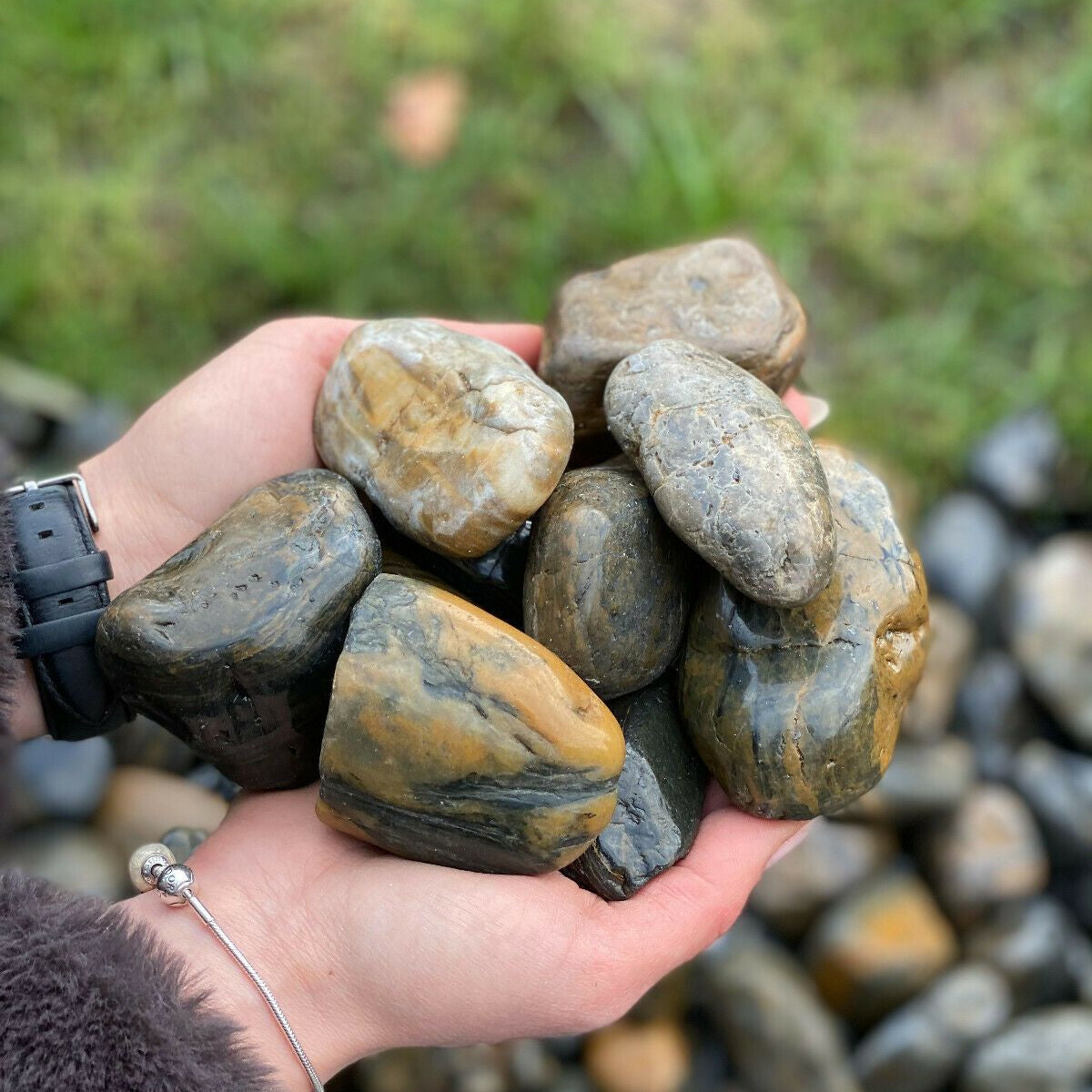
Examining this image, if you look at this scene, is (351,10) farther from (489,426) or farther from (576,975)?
(576,975)

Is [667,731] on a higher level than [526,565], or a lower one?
lower

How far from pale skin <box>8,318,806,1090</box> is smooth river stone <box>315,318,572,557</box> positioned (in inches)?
18.0

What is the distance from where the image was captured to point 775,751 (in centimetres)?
159

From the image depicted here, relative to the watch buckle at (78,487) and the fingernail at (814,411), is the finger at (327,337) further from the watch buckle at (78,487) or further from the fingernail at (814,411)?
the fingernail at (814,411)

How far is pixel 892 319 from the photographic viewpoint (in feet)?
9.77

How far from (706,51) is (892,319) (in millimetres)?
903

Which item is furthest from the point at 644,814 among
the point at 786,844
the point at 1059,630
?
the point at 1059,630

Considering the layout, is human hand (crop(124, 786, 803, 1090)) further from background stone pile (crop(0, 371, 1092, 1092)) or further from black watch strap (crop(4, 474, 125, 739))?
background stone pile (crop(0, 371, 1092, 1092))

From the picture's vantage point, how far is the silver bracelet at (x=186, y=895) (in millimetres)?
1487

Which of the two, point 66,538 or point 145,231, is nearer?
point 66,538

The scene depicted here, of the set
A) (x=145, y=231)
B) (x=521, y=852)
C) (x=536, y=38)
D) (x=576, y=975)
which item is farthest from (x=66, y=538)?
(x=536, y=38)

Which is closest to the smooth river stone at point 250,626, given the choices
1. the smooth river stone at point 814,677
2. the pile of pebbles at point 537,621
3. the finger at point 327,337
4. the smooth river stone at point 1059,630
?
the pile of pebbles at point 537,621

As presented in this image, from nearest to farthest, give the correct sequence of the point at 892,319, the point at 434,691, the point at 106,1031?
the point at 106,1031
the point at 434,691
the point at 892,319

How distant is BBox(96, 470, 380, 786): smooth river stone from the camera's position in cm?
154
